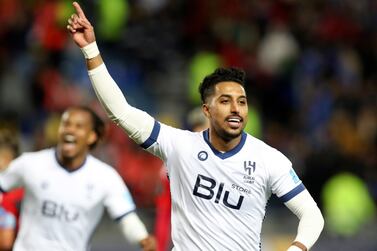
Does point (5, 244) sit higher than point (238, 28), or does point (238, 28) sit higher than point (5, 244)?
point (238, 28)

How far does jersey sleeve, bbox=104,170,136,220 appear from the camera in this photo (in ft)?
27.8

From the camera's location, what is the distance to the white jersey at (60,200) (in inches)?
325

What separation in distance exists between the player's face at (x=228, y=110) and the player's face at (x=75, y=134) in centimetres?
179

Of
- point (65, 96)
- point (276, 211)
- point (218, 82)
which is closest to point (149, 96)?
point (65, 96)

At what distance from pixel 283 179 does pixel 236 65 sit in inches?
367

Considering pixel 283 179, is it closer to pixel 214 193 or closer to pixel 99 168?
pixel 214 193

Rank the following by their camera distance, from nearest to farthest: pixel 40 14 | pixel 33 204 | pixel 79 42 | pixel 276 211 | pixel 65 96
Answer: pixel 79 42 < pixel 33 204 < pixel 276 211 < pixel 65 96 < pixel 40 14

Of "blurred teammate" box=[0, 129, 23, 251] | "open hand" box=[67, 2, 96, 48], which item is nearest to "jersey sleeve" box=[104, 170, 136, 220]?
"blurred teammate" box=[0, 129, 23, 251]

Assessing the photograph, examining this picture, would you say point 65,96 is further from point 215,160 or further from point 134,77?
point 215,160

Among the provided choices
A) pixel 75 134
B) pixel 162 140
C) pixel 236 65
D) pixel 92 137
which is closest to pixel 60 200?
pixel 75 134

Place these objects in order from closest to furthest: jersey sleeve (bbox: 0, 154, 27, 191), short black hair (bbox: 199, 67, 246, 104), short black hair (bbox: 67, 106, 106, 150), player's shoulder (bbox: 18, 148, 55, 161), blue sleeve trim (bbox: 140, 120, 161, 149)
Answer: blue sleeve trim (bbox: 140, 120, 161, 149), short black hair (bbox: 199, 67, 246, 104), jersey sleeve (bbox: 0, 154, 27, 191), player's shoulder (bbox: 18, 148, 55, 161), short black hair (bbox: 67, 106, 106, 150)

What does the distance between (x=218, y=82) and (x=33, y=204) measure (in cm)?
203

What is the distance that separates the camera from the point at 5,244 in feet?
28.4

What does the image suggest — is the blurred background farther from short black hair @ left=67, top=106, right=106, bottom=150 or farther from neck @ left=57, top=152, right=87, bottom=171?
neck @ left=57, top=152, right=87, bottom=171
